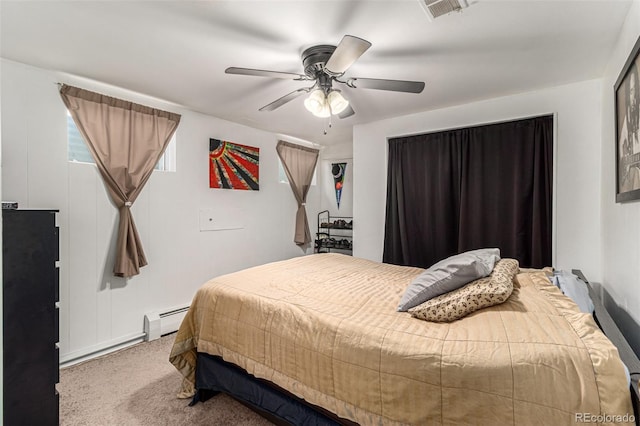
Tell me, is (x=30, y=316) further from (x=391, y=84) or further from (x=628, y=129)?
(x=628, y=129)

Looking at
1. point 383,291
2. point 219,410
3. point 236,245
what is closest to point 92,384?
point 219,410

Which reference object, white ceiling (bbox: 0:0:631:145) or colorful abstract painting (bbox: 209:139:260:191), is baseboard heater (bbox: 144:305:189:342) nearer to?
colorful abstract painting (bbox: 209:139:260:191)

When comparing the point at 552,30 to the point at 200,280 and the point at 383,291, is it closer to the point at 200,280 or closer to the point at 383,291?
the point at 383,291

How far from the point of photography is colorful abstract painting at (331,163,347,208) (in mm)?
5133

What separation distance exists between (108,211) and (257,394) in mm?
2125

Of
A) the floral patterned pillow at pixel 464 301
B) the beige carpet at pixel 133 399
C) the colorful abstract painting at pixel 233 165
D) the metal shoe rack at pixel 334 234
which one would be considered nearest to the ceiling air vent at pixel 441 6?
the floral patterned pillow at pixel 464 301

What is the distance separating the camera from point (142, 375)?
2373 mm

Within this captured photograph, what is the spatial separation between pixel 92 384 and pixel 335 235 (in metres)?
3.62

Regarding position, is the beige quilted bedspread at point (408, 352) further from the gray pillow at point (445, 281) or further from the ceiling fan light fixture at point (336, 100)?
the ceiling fan light fixture at point (336, 100)

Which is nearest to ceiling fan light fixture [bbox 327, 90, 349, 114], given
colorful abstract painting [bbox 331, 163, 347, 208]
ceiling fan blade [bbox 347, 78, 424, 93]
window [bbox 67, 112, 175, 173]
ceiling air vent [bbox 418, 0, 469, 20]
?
ceiling fan blade [bbox 347, 78, 424, 93]

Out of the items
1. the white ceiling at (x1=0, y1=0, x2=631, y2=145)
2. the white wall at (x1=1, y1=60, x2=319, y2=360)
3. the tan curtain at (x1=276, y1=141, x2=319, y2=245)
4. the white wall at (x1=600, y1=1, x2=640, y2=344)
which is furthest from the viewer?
the tan curtain at (x1=276, y1=141, x2=319, y2=245)

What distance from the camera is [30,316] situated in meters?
1.69

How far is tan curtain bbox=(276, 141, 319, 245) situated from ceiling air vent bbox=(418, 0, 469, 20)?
302cm

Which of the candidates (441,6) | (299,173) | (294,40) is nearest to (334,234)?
(299,173)
